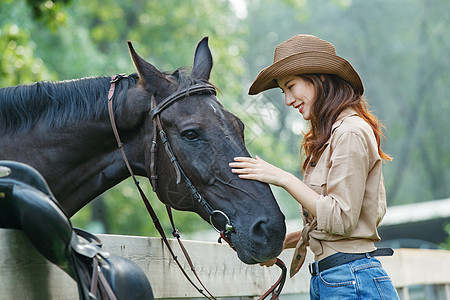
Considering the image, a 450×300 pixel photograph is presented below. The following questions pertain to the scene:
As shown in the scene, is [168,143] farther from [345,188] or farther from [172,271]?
[345,188]

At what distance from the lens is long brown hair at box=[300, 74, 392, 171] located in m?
2.96

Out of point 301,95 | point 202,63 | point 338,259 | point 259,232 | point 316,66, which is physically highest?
point 202,63

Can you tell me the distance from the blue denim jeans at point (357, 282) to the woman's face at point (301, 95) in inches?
31.9

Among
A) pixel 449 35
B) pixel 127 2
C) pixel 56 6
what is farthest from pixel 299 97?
pixel 449 35

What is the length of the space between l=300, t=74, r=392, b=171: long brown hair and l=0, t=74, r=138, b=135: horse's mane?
3.45 feet

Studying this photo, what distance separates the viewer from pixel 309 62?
9.84 feet

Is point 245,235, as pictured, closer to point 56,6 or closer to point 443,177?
point 56,6

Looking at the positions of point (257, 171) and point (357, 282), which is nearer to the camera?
point (357, 282)

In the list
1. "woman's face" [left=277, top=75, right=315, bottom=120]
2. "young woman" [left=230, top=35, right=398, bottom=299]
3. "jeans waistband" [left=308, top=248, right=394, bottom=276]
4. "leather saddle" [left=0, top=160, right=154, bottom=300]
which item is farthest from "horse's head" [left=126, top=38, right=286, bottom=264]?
"leather saddle" [left=0, top=160, right=154, bottom=300]

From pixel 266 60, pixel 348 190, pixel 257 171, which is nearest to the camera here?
pixel 348 190

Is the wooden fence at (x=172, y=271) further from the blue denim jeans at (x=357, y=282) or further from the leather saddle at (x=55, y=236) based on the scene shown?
the blue denim jeans at (x=357, y=282)

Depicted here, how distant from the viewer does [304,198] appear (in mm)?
2715

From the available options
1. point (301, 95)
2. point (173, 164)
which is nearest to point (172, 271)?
point (173, 164)

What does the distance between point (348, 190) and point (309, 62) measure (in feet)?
2.45
